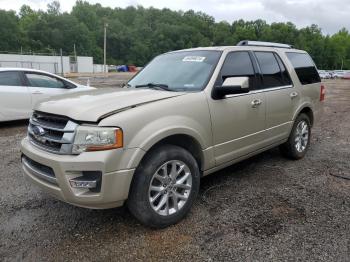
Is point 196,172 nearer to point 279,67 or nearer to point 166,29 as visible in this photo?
point 279,67

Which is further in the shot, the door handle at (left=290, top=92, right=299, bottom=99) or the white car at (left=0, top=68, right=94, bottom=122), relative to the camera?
the white car at (left=0, top=68, right=94, bottom=122)

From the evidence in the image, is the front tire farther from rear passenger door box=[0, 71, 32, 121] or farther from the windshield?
rear passenger door box=[0, 71, 32, 121]

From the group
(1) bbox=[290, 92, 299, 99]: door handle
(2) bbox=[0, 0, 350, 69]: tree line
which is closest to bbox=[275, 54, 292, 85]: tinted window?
(1) bbox=[290, 92, 299, 99]: door handle

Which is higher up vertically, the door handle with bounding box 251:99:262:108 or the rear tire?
the door handle with bounding box 251:99:262:108

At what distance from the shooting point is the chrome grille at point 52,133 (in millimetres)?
2998

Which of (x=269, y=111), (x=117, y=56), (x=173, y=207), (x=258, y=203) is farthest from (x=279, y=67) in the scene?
(x=117, y=56)

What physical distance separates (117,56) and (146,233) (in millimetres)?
104548

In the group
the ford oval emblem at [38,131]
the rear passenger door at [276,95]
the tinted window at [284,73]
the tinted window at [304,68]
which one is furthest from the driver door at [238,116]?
the ford oval emblem at [38,131]

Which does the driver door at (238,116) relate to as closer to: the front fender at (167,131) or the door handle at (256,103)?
the door handle at (256,103)

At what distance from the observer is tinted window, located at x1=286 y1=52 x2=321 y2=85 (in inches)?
219

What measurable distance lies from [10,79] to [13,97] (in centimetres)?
46

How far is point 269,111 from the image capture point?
4.73 metres

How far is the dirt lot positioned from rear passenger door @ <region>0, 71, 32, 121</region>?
143 inches

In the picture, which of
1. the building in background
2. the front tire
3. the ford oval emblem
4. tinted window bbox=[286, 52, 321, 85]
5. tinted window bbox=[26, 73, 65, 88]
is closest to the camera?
the front tire
